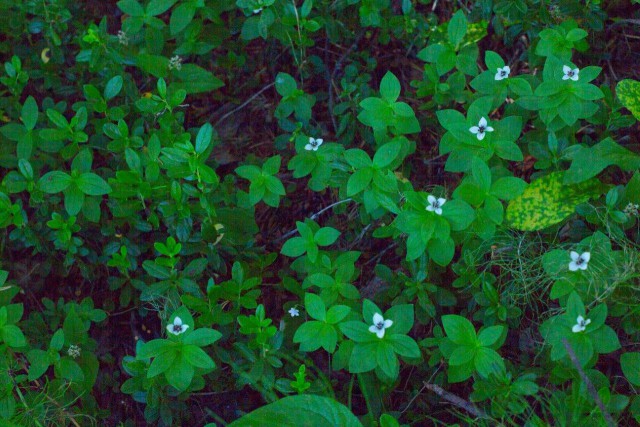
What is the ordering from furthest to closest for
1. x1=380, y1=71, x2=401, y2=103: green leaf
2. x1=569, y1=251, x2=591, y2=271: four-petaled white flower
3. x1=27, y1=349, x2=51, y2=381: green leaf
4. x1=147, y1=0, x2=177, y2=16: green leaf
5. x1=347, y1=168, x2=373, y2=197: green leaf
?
1. x1=147, y1=0, x2=177, y2=16: green leaf
2. x1=380, y1=71, x2=401, y2=103: green leaf
3. x1=347, y1=168, x2=373, y2=197: green leaf
4. x1=27, y1=349, x2=51, y2=381: green leaf
5. x1=569, y1=251, x2=591, y2=271: four-petaled white flower

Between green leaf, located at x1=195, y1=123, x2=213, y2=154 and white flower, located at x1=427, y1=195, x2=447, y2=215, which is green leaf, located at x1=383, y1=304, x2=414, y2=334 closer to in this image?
white flower, located at x1=427, y1=195, x2=447, y2=215

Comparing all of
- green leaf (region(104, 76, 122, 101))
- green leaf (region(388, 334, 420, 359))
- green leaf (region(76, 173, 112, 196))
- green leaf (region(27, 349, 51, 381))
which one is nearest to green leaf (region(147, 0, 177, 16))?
green leaf (region(104, 76, 122, 101))

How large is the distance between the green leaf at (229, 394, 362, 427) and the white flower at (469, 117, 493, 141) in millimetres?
1397

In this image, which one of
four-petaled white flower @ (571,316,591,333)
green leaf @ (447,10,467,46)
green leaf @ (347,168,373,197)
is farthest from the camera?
green leaf @ (447,10,467,46)

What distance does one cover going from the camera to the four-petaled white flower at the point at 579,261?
108 inches

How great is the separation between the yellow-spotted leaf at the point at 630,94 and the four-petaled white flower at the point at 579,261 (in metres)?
0.95

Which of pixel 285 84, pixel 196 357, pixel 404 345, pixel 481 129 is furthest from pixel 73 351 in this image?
pixel 481 129

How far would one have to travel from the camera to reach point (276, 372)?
3184 millimetres

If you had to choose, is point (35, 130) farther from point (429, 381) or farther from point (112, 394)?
point (429, 381)

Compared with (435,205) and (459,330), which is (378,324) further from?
(435,205)

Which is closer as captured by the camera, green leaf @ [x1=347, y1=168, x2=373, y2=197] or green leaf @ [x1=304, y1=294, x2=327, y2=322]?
green leaf @ [x1=304, y1=294, x2=327, y2=322]

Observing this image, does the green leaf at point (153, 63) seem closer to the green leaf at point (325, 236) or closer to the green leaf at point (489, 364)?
the green leaf at point (325, 236)

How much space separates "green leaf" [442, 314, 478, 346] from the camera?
2.76 metres

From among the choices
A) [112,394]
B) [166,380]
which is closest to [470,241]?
[166,380]
